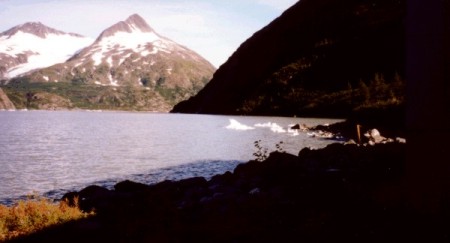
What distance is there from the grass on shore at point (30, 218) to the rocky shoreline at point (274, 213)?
0.46 meters

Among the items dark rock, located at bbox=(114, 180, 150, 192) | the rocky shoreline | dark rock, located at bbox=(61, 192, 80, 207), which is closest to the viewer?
the rocky shoreline

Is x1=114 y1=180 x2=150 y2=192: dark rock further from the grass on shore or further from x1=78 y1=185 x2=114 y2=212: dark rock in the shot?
the grass on shore

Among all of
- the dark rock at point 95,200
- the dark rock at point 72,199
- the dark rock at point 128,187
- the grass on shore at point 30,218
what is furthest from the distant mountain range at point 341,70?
the grass on shore at point 30,218

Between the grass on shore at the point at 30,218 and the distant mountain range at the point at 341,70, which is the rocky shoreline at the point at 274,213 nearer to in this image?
the grass on shore at the point at 30,218

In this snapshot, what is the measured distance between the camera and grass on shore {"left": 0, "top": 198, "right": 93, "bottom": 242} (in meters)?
11.6

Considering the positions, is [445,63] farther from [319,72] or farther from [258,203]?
[319,72]

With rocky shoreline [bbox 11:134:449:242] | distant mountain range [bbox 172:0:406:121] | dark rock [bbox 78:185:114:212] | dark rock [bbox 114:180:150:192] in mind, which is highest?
distant mountain range [bbox 172:0:406:121]

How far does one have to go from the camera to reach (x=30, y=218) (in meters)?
12.3

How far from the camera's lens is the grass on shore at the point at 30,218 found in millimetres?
11633

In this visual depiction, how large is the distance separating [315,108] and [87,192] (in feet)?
460

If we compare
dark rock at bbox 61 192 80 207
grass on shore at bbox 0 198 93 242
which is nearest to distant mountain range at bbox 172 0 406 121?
dark rock at bbox 61 192 80 207

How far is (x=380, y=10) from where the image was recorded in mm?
189625

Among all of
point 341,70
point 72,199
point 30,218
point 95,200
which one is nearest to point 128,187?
point 72,199

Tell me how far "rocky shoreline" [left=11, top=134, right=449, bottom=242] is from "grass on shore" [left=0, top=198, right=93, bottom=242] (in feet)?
1.53
